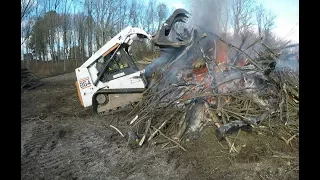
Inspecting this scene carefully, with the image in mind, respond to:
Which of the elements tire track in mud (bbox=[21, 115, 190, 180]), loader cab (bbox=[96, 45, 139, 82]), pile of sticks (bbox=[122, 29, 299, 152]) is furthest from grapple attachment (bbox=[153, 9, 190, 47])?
tire track in mud (bbox=[21, 115, 190, 180])

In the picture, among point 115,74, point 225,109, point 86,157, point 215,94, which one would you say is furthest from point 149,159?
point 115,74

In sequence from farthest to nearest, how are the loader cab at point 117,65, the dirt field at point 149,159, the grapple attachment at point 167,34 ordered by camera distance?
the loader cab at point 117,65 → the grapple attachment at point 167,34 → the dirt field at point 149,159

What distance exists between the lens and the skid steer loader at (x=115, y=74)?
24.3ft

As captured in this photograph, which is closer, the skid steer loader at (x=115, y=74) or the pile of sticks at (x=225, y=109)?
the pile of sticks at (x=225, y=109)

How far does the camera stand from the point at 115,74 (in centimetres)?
755

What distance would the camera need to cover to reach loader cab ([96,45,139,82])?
754 centimetres

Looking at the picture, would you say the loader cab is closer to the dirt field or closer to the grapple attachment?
the grapple attachment

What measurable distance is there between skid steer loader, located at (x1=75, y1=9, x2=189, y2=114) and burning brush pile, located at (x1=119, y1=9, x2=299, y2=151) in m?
0.26

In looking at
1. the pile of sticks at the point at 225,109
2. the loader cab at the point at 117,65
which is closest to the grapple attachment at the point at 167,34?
the loader cab at the point at 117,65

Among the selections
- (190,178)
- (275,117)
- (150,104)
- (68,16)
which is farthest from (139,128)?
(68,16)

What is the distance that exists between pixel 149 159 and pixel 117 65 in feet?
12.1

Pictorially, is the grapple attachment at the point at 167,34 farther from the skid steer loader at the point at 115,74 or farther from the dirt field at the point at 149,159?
the dirt field at the point at 149,159
